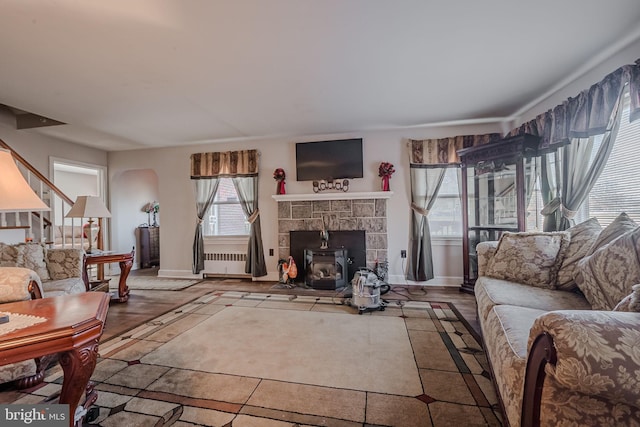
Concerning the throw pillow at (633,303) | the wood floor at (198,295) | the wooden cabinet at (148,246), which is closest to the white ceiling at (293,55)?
the throw pillow at (633,303)

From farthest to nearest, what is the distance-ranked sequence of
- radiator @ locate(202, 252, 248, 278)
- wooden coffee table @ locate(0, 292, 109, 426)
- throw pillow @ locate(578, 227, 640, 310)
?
radiator @ locate(202, 252, 248, 278), throw pillow @ locate(578, 227, 640, 310), wooden coffee table @ locate(0, 292, 109, 426)

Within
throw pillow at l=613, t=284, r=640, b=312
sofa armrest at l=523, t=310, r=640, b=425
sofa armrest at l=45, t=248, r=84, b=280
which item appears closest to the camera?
sofa armrest at l=523, t=310, r=640, b=425

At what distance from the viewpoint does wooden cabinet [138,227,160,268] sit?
579cm

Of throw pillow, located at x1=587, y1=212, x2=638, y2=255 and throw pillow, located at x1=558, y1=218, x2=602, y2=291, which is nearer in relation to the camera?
throw pillow, located at x1=587, y1=212, x2=638, y2=255

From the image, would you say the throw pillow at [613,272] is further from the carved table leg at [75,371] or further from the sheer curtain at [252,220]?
the sheer curtain at [252,220]

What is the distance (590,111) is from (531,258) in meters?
1.44

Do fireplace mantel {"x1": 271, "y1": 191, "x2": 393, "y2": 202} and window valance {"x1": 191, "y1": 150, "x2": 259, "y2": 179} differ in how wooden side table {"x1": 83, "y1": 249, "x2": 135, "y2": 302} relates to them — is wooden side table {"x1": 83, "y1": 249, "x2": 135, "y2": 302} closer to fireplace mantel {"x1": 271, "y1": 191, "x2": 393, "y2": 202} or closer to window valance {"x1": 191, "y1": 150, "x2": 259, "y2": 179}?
window valance {"x1": 191, "y1": 150, "x2": 259, "y2": 179}

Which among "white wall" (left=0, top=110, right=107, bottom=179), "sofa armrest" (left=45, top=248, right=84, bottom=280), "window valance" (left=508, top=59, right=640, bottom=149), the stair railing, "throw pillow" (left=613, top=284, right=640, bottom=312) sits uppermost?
"white wall" (left=0, top=110, right=107, bottom=179)

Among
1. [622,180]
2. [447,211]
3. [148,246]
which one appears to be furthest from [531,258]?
[148,246]

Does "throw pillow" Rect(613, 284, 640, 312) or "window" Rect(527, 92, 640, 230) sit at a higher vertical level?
"window" Rect(527, 92, 640, 230)

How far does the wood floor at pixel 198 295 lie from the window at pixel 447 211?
86 cm

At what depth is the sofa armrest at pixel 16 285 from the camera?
1.66 metres

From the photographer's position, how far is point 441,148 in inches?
155

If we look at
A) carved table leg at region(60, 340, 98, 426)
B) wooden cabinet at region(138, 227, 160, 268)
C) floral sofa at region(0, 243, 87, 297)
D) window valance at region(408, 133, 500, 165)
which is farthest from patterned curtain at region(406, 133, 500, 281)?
wooden cabinet at region(138, 227, 160, 268)
